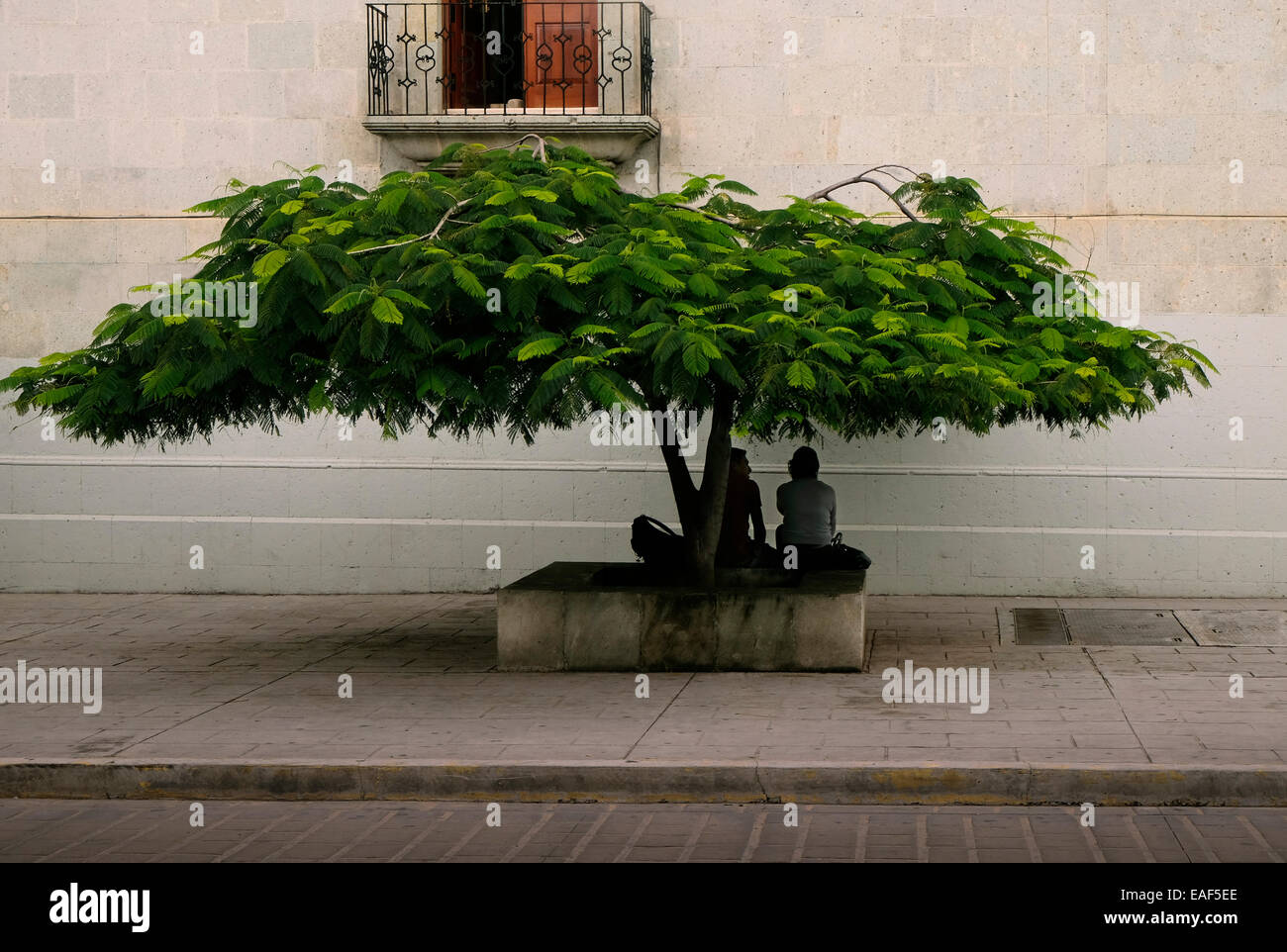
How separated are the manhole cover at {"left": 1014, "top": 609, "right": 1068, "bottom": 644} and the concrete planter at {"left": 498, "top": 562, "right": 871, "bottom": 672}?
2.16 metres

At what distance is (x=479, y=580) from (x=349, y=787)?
810 cm

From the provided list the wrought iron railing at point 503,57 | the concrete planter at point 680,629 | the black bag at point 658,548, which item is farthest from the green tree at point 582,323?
the wrought iron railing at point 503,57

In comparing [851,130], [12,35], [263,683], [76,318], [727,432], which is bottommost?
[263,683]

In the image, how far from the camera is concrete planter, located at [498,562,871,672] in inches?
425

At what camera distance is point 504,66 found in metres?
16.0

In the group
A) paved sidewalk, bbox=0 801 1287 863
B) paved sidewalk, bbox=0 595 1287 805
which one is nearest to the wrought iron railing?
paved sidewalk, bbox=0 595 1287 805

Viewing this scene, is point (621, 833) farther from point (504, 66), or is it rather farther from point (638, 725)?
point (504, 66)

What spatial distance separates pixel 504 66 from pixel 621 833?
35.3 feet

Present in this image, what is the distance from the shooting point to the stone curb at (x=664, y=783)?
24.7 feet

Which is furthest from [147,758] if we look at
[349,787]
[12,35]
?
[12,35]

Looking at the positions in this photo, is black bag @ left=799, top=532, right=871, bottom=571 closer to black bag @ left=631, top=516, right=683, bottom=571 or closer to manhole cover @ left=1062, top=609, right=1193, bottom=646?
black bag @ left=631, top=516, right=683, bottom=571

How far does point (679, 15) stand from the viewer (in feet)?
51.6

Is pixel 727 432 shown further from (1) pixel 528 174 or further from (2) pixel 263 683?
(2) pixel 263 683

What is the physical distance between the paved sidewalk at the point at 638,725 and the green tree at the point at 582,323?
1.78 m
